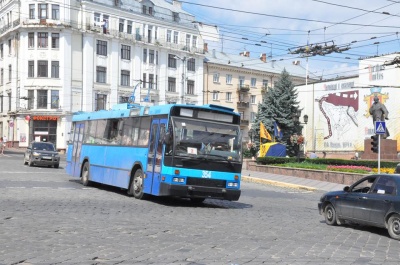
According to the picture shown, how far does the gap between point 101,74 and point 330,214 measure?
184ft

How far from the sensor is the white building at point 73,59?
6269 cm

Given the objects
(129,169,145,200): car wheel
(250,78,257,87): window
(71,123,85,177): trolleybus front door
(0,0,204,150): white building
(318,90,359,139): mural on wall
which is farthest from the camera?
(250,78,257,87): window

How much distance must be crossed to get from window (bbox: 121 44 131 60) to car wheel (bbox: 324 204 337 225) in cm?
5775

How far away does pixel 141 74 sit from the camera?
70188 mm

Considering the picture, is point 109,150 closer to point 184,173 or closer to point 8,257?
point 184,173

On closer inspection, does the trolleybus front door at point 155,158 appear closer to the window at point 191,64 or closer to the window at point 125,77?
the window at point 125,77

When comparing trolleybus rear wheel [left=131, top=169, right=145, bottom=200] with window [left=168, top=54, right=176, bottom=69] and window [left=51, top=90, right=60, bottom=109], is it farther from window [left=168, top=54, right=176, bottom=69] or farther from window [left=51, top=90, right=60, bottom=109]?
window [left=168, top=54, right=176, bottom=69]

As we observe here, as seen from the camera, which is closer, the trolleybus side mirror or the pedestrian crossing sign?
the trolleybus side mirror

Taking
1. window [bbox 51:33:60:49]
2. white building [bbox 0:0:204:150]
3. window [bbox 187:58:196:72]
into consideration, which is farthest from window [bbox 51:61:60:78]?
window [bbox 187:58:196:72]

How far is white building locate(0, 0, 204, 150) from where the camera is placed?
2468 inches

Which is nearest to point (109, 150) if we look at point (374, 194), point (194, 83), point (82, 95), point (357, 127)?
point (374, 194)

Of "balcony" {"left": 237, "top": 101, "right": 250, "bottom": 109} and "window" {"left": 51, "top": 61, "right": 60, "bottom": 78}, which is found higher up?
"window" {"left": 51, "top": 61, "right": 60, "bottom": 78}

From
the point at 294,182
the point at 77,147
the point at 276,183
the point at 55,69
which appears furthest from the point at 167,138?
the point at 55,69

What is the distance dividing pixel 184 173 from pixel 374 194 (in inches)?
216
